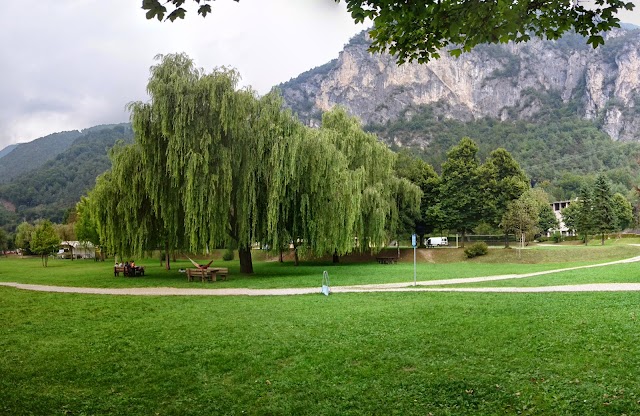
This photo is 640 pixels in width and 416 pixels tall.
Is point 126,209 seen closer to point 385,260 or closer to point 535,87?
point 385,260

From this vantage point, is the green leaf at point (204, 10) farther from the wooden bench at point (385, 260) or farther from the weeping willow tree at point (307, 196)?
the wooden bench at point (385, 260)

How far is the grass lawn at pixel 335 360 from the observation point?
601cm

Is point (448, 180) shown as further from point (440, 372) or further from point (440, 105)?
point (440, 105)

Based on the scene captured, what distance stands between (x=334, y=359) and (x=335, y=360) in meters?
0.06

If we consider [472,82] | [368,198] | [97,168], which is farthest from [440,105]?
[368,198]

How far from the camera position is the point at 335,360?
777 cm

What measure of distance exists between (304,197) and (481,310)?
1336 cm

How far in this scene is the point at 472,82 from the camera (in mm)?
198500

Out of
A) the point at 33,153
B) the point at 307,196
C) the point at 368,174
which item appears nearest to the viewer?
the point at 307,196

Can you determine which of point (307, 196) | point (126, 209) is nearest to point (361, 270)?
point (307, 196)

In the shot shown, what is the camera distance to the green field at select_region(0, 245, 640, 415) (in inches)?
237

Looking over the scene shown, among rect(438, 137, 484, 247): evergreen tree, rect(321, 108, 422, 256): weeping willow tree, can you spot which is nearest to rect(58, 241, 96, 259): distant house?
rect(321, 108, 422, 256): weeping willow tree

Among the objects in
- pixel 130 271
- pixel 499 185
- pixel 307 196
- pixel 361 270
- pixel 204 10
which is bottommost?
pixel 361 270

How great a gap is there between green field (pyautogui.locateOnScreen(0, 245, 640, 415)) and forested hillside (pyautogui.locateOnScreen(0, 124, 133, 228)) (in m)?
117
